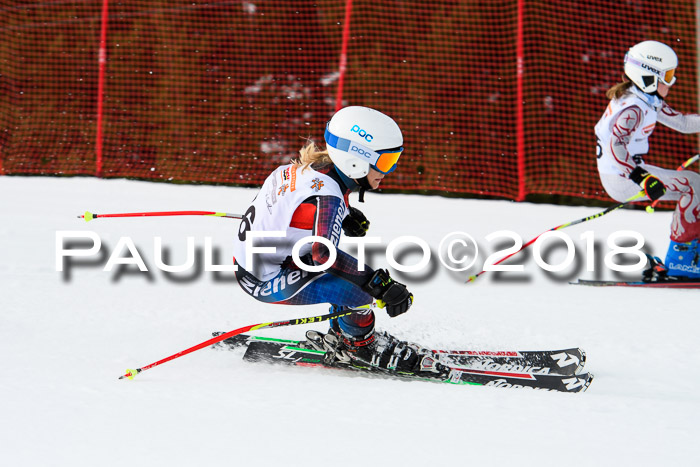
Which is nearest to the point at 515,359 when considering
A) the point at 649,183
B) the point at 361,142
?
the point at 361,142

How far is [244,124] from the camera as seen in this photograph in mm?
9750

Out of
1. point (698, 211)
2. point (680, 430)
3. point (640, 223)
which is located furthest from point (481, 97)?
point (680, 430)

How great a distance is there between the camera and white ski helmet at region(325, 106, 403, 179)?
3.61 m

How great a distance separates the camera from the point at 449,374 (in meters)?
3.93

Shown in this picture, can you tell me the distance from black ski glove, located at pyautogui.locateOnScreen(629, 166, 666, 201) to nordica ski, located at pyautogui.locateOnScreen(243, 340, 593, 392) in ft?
6.99

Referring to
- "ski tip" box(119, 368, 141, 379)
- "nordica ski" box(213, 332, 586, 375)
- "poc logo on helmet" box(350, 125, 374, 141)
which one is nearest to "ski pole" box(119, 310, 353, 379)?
"ski tip" box(119, 368, 141, 379)

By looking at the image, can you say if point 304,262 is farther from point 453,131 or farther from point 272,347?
point 453,131

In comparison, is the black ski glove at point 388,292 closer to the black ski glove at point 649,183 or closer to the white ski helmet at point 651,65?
the black ski glove at point 649,183

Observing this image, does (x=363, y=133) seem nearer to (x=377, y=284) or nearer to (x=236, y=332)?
(x=377, y=284)

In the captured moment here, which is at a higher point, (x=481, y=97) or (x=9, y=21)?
(x=9, y=21)

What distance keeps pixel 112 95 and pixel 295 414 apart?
7982mm

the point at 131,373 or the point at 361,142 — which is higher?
the point at 361,142

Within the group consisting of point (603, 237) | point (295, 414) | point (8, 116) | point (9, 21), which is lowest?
point (295, 414)

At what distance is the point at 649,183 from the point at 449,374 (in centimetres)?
245
